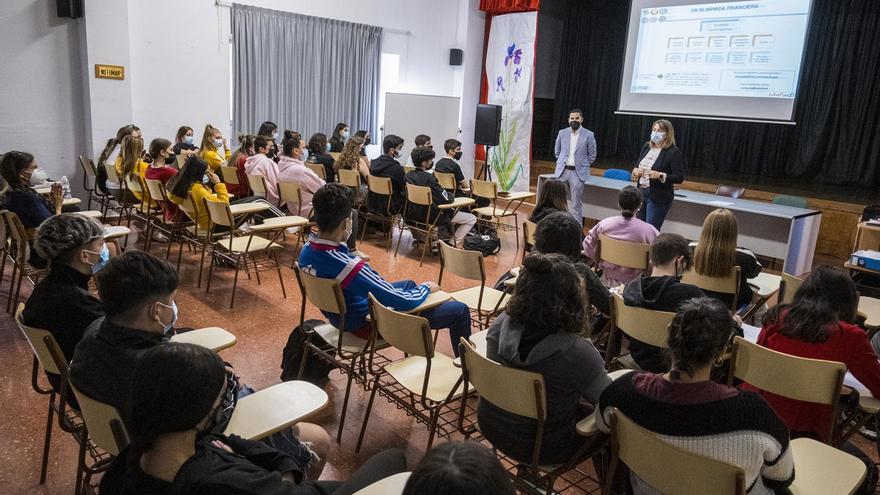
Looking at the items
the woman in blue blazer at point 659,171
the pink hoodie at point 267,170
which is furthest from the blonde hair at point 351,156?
the woman in blue blazer at point 659,171

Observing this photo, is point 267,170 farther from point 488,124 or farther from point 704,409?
point 704,409

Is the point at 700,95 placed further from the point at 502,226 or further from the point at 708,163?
the point at 502,226

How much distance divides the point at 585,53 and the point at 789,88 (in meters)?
3.99

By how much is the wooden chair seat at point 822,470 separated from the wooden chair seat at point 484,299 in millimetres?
1580

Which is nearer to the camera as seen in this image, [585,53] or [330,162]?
[330,162]

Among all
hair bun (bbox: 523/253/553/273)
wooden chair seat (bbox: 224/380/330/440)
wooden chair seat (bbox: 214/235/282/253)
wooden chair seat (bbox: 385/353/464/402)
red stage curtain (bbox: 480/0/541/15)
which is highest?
red stage curtain (bbox: 480/0/541/15)

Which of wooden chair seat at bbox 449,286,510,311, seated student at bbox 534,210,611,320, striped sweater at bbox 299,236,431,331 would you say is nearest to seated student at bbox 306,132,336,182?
wooden chair seat at bbox 449,286,510,311

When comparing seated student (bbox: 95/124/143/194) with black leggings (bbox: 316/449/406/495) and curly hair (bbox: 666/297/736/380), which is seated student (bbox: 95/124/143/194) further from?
curly hair (bbox: 666/297/736/380)

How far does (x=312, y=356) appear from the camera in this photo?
3.10 meters

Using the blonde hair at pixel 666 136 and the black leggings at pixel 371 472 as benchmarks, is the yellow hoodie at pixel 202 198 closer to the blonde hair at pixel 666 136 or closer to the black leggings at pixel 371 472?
the black leggings at pixel 371 472

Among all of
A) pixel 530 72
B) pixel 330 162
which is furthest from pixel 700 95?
pixel 330 162

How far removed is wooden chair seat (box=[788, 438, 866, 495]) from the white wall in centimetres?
758

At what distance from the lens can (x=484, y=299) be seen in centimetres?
333

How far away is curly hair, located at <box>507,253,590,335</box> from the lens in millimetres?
1895
